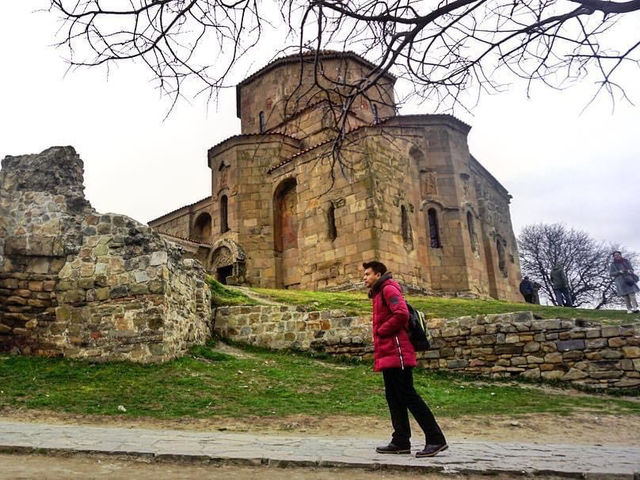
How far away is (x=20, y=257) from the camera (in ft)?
27.9

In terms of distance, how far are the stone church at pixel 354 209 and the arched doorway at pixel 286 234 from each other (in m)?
0.05

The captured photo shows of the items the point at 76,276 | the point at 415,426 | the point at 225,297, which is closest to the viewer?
the point at 415,426

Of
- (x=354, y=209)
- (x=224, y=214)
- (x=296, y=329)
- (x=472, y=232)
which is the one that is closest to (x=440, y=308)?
(x=296, y=329)

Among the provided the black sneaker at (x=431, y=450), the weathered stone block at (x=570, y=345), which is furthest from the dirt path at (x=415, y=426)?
the weathered stone block at (x=570, y=345)

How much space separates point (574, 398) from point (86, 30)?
25.5ft

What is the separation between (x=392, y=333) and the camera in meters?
4.31

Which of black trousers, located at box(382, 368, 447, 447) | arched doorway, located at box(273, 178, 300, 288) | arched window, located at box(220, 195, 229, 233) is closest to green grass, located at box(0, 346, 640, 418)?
black trousers, located at box(382, 368, 447, 447)

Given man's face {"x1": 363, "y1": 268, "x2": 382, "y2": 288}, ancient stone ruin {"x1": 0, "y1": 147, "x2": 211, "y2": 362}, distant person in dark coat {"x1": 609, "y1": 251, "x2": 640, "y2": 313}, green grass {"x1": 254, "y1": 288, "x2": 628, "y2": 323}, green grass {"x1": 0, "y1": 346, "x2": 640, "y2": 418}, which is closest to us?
man's face {"x1": 363, "y1": 268, "x2": 382, "y2": 288}

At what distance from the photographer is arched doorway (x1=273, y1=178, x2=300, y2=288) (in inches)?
827

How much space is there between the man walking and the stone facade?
5110mm

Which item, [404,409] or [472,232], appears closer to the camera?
[404,409]

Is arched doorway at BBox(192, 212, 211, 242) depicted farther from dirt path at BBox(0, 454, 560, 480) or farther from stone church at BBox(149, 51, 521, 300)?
dirt path at BBox(0, 454, 560, 480)

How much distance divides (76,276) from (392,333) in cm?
637

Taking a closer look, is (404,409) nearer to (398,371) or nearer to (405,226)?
(398,371)
